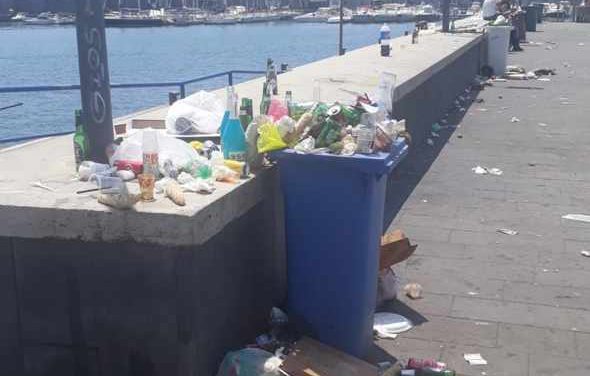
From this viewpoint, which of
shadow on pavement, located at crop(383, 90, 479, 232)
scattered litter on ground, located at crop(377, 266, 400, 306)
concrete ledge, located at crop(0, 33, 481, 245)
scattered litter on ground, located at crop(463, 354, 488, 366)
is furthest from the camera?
shadow on pavement, located at crop(383, 90, 479, 232)

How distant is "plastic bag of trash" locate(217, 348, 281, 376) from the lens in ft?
12.3

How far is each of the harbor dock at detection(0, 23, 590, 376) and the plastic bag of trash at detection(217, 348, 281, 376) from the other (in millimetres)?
93

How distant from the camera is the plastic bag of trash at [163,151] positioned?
13.5ft

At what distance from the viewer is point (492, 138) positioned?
1119 centimetres

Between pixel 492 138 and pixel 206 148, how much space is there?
7.43m

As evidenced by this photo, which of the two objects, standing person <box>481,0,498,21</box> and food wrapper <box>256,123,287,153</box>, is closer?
food wrapper <box>256,123,287,153</box>

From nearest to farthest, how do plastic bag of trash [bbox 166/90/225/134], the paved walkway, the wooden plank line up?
the wooden plank → the paved walkway → plastic bag of trash [bbox 166/90/225/134]

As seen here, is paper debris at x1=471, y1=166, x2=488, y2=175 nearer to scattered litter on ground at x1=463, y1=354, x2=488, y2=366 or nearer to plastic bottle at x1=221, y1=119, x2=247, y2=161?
scattered litter on ground at x1=463, y1=354, x2=488, y2=366

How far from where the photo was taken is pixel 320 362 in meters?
3.88

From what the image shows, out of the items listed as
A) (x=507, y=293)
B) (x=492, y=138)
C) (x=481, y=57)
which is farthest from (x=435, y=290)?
(x=481, y=57)

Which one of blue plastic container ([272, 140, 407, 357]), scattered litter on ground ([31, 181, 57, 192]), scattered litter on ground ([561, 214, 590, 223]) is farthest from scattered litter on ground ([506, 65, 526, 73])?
scattered litter on ground ([31, 181, 57, 192])

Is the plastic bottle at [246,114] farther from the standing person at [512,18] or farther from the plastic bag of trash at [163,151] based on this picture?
the standing person at [512,18]

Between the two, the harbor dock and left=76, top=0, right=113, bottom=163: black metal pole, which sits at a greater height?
left=76, top=0, right=113, bottom=163: black metal pole

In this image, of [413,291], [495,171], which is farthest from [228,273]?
[495,171]
